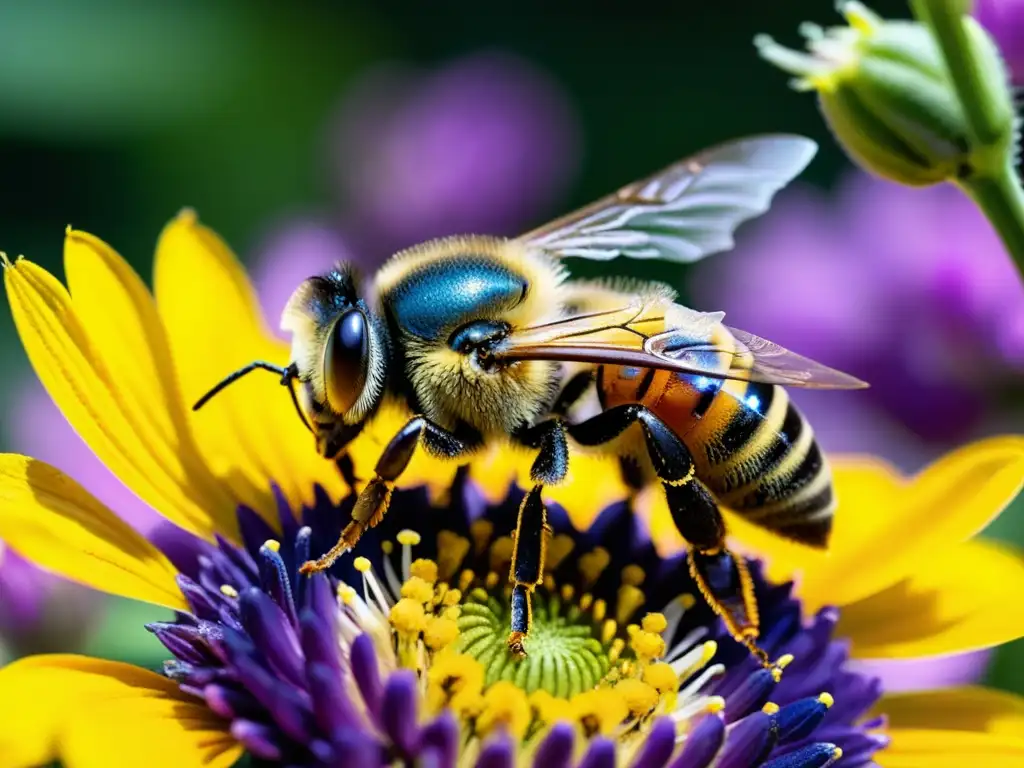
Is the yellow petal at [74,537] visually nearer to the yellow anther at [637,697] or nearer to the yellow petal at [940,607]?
the yellow anther at [637,697]

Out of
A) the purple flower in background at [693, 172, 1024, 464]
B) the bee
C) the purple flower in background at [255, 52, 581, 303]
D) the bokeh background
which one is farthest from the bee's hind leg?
the purple flower in background at [255, 52, 581, 303]

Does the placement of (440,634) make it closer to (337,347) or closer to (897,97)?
(337,347)

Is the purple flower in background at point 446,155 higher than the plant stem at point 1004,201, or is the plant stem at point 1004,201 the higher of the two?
the purple flower in background at point 446,155

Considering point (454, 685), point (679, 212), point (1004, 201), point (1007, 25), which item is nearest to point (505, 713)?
point (454, 685)

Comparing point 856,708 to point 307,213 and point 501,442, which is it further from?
point 307,213

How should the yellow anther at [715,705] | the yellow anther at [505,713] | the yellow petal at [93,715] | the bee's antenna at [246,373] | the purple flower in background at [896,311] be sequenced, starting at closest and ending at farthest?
1. the yellow petal at [93,715]
2. the yellow anther at [505,713]
3. the yellow anther at [715,705]
4. the bee's antenna at [246,373]
5. the purple flower in background at [896,311]

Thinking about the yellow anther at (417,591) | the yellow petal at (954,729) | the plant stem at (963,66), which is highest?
the plant stem at (963,66)

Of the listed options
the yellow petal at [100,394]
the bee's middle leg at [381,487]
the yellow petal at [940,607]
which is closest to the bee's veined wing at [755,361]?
the bee's middle leg at [381,487]
